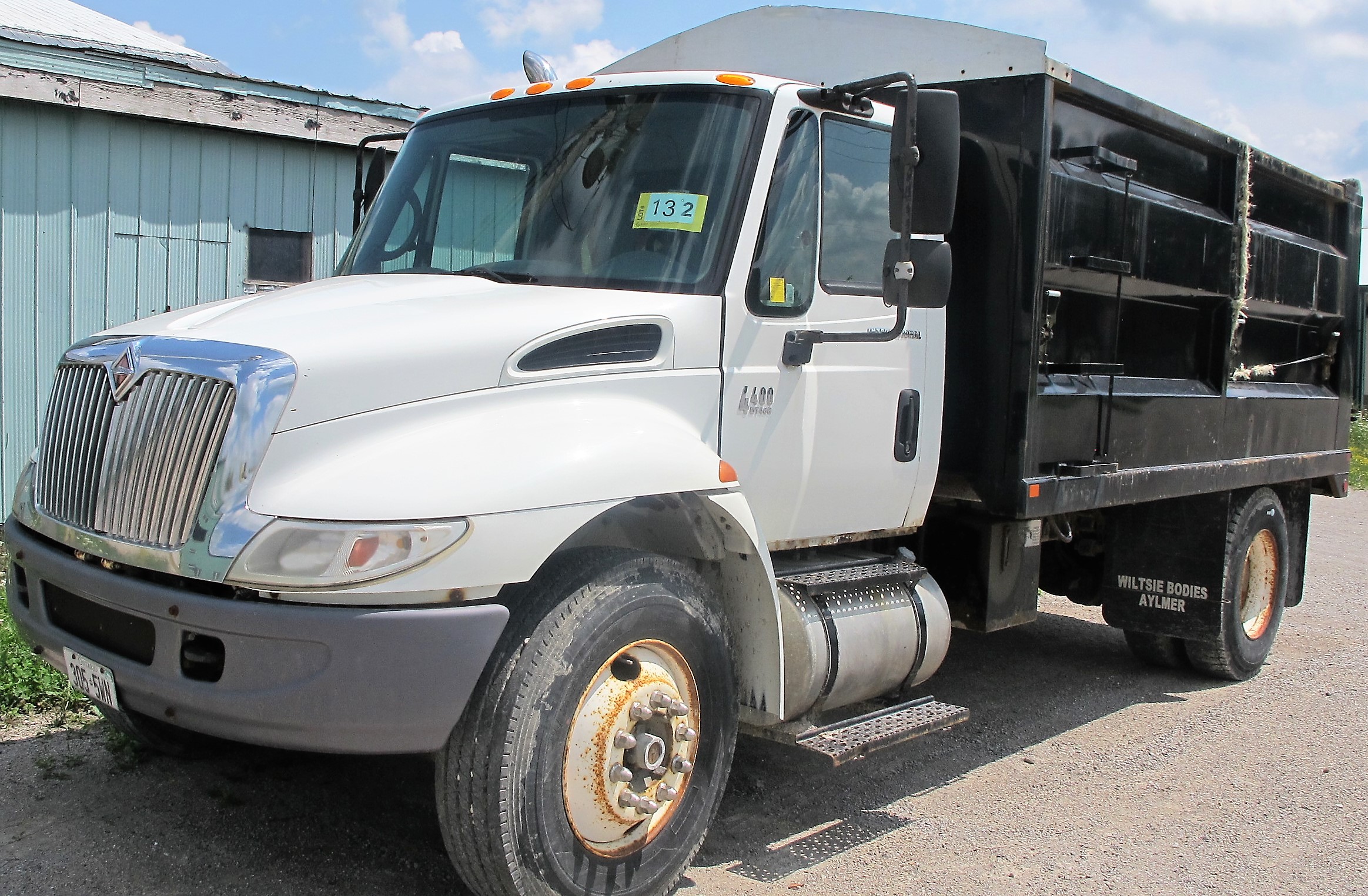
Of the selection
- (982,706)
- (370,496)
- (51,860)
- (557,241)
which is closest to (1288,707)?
(982,706)

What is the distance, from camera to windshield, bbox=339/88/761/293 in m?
3.93

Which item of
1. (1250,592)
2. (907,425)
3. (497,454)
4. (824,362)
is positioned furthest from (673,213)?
(1250,592)

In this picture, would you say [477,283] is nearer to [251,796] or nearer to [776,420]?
[776,420]

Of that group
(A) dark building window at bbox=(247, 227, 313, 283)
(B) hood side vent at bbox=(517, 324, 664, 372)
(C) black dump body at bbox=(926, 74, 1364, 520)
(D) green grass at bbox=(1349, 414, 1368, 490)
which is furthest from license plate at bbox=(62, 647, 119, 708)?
(D) green grass at bbox=(1349, 414, 1368, 490)

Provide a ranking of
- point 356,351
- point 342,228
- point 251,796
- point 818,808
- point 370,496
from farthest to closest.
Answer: point 342,228, point 818,808, point 251,796, point 356,351, point 370,496

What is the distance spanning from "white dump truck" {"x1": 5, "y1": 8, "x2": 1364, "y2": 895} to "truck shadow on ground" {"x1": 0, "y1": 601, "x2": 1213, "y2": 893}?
0.30m

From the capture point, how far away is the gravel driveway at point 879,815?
12.9 feet

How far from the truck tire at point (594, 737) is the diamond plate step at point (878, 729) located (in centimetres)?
39

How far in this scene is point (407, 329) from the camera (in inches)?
133

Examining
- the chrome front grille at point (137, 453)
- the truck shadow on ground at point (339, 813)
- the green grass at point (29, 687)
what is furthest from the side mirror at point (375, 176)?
the truck shadow on ground at point (339, 813)

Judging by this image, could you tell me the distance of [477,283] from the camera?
396 cm

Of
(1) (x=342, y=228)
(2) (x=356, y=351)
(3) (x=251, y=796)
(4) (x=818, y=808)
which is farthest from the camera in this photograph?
(1) (x=342, y=228)

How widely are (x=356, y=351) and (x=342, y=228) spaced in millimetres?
6280

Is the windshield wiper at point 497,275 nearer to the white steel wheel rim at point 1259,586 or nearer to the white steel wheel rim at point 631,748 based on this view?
the white steel wheel rim at point 631,748
